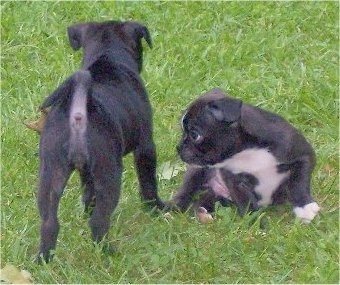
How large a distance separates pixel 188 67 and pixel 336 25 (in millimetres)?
1520

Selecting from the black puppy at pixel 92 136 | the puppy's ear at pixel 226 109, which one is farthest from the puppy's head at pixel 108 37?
the puppy's ear at pixel 226 109

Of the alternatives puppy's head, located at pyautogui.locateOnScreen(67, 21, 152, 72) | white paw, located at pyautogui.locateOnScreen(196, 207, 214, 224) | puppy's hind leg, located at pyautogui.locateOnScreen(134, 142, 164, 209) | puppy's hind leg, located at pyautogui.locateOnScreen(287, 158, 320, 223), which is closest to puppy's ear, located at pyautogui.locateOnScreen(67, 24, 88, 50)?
puppy's head, located at pyautogui.locateOnScreen(67, 21, 152, 72)

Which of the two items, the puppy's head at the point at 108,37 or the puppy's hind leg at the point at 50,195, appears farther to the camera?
the puppy's head at the point at 108,37

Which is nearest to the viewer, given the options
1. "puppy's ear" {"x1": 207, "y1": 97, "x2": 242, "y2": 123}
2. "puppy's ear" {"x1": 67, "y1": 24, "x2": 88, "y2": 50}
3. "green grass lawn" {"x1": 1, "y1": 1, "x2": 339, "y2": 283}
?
"green grass lawn" {"x1": 1, "y1": 1, "x2": 339, "y2": 283}

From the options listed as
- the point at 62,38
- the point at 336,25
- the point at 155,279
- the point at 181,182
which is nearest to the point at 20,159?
the point at 181,182

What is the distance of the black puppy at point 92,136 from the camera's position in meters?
4.82

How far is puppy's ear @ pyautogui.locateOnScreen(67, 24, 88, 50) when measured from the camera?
573 cm

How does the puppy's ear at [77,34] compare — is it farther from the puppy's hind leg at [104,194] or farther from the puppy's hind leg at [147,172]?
the puppy's hind leg at [104,194]

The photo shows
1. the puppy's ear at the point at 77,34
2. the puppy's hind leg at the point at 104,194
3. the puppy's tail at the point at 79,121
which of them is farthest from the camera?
the puppy's ear at the point at 77,34

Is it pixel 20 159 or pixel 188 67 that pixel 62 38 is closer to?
pixel 188 67

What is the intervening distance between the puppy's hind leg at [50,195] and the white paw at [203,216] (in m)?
0.98

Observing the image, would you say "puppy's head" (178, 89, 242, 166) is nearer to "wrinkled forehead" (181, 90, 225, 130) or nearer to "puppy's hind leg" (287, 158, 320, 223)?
Result: "wrinkled forehead" (181, 90, 225, 130)

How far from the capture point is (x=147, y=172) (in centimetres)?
557

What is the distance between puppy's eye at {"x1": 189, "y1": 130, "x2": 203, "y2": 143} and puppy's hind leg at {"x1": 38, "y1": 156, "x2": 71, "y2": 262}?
922mm
